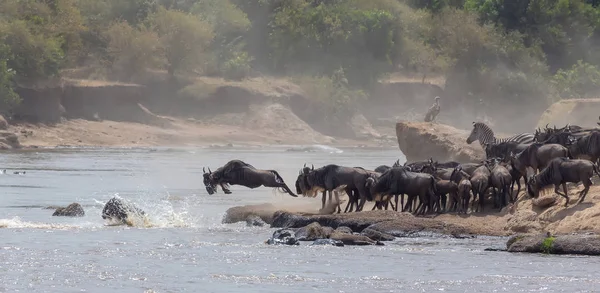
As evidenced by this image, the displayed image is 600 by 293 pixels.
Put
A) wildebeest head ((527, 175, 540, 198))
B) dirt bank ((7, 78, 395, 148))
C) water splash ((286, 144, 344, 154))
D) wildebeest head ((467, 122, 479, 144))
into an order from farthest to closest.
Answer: water splash ((286, 144, 344, 154)) < dirt bank ((7, 78, 395, 148)) < wildebeest head ((467, 122, 479, 144)) < wildebeest head ((527, 175, 540, 198))

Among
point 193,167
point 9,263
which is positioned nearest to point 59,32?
point 193,167

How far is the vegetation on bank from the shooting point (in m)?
76.0

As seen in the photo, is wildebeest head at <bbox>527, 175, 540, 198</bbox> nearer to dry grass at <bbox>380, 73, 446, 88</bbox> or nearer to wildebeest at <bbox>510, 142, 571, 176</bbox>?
wildebeest at <bbox>510, 142, 571, 176</bbox>

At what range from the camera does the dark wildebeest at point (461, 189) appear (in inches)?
1012

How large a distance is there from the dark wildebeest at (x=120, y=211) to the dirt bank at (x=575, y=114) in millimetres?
23165

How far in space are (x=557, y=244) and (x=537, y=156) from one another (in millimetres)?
5091

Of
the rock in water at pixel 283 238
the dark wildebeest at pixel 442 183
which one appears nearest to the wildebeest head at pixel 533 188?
the dark wildebeest at pixel 442 183

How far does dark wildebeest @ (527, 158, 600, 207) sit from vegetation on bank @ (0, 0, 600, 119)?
5129 centimetres

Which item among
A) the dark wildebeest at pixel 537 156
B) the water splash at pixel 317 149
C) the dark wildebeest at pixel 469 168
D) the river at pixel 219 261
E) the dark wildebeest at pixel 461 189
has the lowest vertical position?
the river at pixel 219 261

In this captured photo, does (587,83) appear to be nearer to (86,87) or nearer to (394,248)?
(86,87)

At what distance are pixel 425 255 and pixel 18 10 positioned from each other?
55805mm

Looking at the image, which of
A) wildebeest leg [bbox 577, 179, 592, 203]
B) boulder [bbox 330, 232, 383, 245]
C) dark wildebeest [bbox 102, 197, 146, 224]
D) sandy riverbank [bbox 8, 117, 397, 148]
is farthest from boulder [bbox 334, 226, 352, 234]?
sandy riverbank [bbox 8, 117, 397, 148]

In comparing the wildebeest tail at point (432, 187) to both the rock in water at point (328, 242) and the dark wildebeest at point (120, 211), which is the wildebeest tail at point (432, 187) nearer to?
the rock in water at point (328, 242)

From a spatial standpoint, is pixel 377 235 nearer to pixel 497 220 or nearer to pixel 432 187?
pixel 497 220
